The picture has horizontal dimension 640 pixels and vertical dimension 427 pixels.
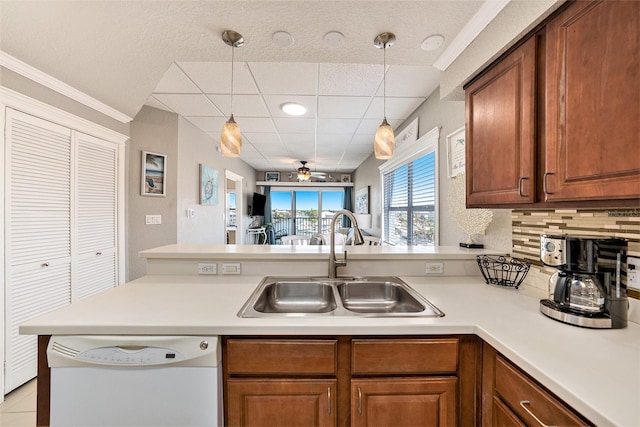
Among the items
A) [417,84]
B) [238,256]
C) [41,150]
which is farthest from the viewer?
[417,84]

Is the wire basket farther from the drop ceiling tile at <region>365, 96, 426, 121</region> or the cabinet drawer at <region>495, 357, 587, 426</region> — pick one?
the drop ceiling tile at <region>365, 96, 426, 121</region>

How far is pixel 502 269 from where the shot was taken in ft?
4.67

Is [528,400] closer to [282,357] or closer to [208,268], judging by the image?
[282,357]

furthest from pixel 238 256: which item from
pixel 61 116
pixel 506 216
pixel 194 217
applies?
pixel 194 217

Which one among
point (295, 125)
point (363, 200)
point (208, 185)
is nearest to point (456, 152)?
point (295, 125)

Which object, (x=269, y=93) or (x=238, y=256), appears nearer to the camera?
(x=238, y=256)

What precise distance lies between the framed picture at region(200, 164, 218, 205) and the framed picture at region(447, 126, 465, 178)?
3.33m

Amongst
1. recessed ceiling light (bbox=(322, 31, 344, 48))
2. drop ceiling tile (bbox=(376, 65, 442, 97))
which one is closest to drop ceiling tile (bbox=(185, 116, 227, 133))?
drop ceiling tile (bbox=(376, 65, 442, 97))

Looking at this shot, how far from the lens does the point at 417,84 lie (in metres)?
2.41

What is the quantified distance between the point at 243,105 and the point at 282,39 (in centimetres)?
159

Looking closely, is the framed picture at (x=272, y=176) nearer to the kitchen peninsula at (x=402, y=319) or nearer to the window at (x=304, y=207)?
the window at (x=304, y=207)

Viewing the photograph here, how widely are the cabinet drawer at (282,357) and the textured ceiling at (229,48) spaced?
1538mm

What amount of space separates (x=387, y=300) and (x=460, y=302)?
1.44 ft

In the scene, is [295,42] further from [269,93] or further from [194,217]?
[194,217]
